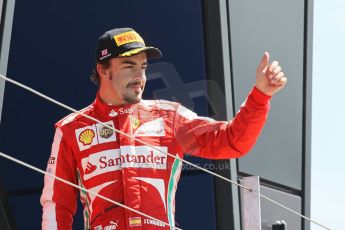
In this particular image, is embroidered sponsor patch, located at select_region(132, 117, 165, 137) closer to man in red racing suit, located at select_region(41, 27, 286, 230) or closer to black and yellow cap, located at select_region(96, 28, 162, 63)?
man in red racing suit, located at select_region(41, 27, 286, 230)

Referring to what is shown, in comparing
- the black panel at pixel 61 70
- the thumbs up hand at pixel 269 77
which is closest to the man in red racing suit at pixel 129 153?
the thumbs up hand at pixel 269 77

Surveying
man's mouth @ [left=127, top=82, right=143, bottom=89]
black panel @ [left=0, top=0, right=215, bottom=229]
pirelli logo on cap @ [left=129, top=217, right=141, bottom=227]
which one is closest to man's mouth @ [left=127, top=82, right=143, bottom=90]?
man's mouth @ [left=127, top=82, right=143, bottom=89]

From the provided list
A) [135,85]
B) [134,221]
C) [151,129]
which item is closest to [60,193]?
[134,221]

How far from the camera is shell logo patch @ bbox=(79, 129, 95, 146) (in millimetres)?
4379

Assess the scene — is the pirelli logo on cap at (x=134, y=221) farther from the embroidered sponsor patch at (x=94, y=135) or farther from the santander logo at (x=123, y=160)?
the embroidered sponsor patch at (x=94, y=135)

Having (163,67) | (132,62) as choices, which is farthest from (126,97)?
(163,67)

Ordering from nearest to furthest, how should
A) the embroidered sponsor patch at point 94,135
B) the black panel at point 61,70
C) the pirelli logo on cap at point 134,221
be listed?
the pirelli logo on cap at point 134,221
the embroidered sponsor patch at point 94,135
the black panel at point 61,70

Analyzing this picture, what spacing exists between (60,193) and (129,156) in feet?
1.36

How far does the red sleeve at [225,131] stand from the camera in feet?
13.1

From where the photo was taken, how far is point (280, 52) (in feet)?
22.4

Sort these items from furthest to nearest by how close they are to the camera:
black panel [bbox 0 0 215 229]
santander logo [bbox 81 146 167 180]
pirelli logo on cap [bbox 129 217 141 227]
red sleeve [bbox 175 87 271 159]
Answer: black panel [bbox 0 0 215 229], santander logo [bbox 81 146 167 180], pirelli logo on cap [bbox 129 217 141 227], red sleeve [bbox 175 87 271 159]

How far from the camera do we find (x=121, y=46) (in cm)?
438

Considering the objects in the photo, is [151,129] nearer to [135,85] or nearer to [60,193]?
[135,85]

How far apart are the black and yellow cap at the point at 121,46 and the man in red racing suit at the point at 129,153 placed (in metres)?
0.02
